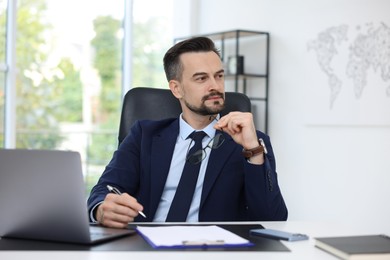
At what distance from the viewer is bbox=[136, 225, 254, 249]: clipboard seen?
138 centimetres

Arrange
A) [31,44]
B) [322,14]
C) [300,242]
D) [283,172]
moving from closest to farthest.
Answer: [300,242]
[322,14]
[283,172]
[31,44]

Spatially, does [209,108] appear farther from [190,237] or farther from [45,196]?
[45,196]

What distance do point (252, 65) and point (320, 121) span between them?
2.69 feet

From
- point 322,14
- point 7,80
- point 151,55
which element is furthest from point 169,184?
point 151,55

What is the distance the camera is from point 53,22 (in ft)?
16.4

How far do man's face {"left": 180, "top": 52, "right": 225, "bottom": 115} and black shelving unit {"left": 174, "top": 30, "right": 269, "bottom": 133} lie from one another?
2153 millimetres

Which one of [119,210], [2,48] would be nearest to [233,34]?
[2,48]

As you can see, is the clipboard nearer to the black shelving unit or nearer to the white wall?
the white wall

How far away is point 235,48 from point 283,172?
1077mm

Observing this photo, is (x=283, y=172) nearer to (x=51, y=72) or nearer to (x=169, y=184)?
(x=51, y=72)

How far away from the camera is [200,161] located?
2113 mm

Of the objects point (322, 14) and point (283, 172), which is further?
point (283, 172)

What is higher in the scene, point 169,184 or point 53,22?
point 53,22

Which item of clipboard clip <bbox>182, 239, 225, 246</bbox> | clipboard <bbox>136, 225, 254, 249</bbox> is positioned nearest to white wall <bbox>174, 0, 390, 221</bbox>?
clipboard <bbox>136, 225, 254, 249</bbox>
